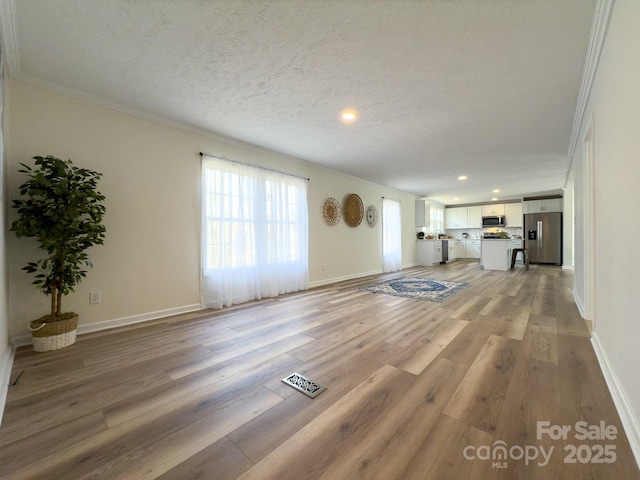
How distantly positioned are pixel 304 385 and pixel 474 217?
10.5 m

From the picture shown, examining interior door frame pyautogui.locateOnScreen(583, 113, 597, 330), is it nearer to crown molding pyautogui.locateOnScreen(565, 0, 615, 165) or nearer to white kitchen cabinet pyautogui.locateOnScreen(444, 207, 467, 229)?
crown molding pyautogui.locateOnScreen(565, 0, 615, 165)

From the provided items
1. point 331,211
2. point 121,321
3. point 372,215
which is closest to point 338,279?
point 331,211

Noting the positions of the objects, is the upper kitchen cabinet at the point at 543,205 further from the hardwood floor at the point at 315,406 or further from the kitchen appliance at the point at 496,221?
the hardwood floor at the point at 315,406

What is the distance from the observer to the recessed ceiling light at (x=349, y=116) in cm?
288

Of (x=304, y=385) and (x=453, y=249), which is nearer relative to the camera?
(x=304, y=385)

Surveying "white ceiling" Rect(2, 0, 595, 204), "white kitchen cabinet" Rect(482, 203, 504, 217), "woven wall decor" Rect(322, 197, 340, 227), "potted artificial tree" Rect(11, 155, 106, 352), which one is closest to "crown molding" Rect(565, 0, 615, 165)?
"white ceiling" Rect(2, 0, 595, 204)

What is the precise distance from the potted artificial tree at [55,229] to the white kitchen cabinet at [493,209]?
11072 millimetres

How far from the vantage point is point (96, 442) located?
1.16m

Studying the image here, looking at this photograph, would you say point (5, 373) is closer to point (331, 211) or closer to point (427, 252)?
point (331, 211)

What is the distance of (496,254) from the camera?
22.9ft

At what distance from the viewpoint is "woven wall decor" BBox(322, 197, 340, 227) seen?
5133 millimetres

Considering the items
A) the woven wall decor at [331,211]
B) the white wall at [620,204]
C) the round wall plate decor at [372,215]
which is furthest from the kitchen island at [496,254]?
the white wall at [620,204]

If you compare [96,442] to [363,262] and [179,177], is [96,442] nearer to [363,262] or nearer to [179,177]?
[179,177]

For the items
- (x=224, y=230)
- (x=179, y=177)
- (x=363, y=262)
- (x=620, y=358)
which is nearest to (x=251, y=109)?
(x=179, y=177)
